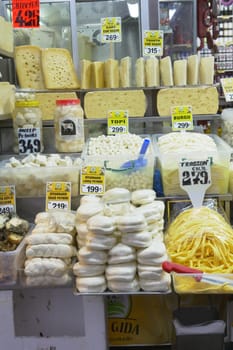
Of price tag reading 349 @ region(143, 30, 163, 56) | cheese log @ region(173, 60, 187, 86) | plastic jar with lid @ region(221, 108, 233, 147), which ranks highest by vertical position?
price tag reading 349 @ region(143, 30, 163, 56)

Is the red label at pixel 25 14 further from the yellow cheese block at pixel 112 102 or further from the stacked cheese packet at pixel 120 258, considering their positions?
the stacked cheese packet at pixel 120 258

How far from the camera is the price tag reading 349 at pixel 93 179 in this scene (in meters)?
2.03

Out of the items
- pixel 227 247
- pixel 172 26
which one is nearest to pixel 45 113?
pixel 227 247

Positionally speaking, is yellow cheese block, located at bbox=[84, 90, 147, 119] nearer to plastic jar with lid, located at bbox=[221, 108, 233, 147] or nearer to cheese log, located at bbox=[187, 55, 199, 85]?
cheese log, located at bbox=[187, 55, 199, 85]

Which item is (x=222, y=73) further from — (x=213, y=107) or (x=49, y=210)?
(x=49, y=210)

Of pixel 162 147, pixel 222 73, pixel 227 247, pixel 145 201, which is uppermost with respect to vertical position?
pixel 222 73

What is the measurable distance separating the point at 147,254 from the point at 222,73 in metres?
6.05

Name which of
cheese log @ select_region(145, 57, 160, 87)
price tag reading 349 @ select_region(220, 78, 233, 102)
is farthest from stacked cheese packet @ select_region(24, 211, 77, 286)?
price tag reading 349 @ select_region(220, 78, 233, 102)

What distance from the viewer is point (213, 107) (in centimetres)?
257

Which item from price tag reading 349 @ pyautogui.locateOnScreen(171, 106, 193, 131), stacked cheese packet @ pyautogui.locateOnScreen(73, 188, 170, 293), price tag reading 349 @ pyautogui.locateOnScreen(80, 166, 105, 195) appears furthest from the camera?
price tag reading 349 @ pyautogui.locateOnScreen(171, 106, 193, 131)

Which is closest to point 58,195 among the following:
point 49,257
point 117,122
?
point 49,257

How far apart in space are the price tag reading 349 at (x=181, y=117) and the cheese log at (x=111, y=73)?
1.19 feet

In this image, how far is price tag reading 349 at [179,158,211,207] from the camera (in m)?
2.06

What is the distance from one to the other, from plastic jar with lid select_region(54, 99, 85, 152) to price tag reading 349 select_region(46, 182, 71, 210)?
331mm
